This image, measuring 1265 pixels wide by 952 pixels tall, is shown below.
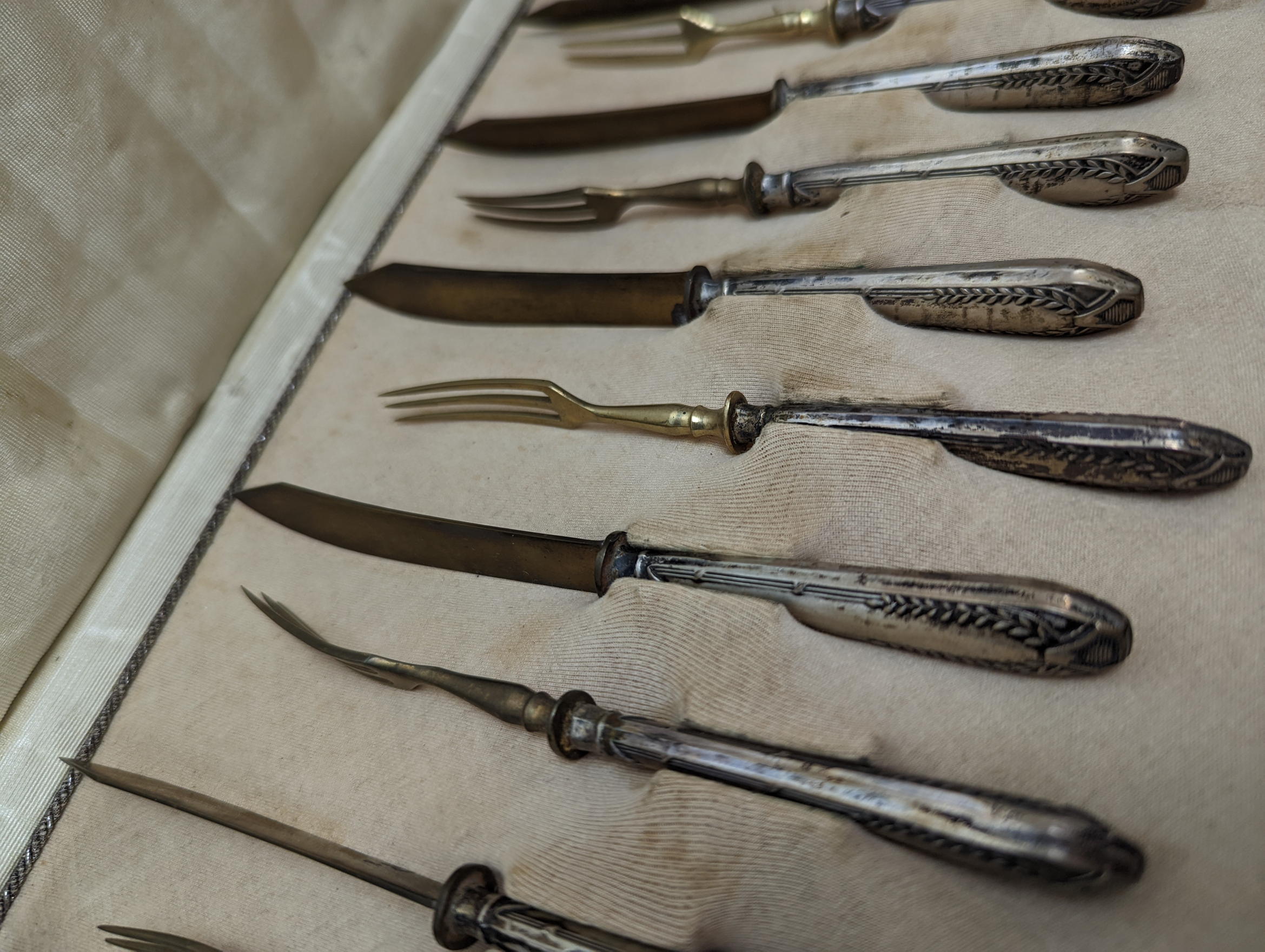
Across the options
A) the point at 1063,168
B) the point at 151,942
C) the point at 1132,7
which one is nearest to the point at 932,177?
the point at 1063,168

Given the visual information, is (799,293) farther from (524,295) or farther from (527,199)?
(527,199)

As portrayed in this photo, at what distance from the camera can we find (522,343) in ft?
6.33

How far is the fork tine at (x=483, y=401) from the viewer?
175cm

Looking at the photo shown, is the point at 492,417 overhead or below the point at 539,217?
below

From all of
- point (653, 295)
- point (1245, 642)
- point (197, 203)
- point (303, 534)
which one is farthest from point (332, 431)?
point (1245, 642)

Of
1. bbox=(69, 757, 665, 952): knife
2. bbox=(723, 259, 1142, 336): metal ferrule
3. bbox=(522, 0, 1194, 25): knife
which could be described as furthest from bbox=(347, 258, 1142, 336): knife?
bbox=(69, 757, 665, 952): knife

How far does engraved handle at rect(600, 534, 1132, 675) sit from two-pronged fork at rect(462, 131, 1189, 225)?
2.71 feet

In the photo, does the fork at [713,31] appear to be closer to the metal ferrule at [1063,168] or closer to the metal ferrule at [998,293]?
the metal ferrule at [1063,168]

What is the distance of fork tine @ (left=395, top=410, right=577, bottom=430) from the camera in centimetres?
174

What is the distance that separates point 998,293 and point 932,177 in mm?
364

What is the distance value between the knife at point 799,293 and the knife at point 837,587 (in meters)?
0.52

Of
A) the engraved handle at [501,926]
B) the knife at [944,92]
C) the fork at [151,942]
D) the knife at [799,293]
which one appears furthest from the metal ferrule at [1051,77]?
the fork at [151,942]

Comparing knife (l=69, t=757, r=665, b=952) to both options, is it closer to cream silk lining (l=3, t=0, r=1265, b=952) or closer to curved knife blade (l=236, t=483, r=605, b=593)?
cream silk lining (l=3, t=0, r=1265, b=952)

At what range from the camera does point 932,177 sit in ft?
5.52
